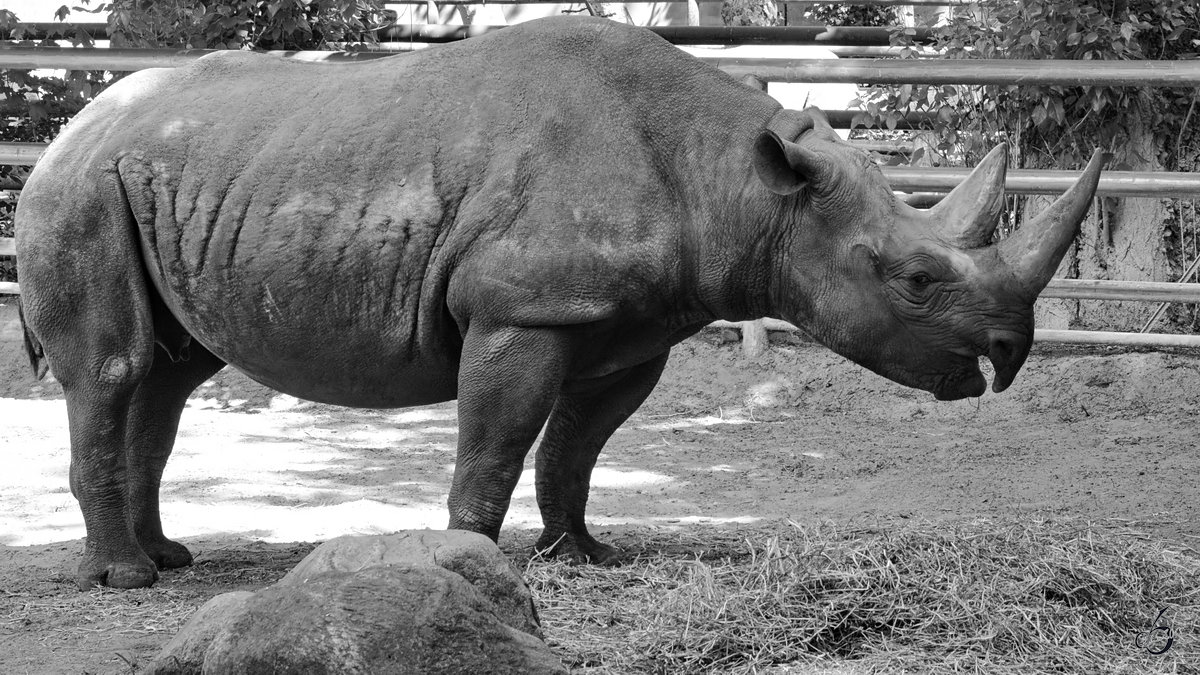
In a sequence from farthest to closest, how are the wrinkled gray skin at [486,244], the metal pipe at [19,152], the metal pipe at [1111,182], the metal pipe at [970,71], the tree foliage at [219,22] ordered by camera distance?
1. the tree foliage at [219,22]
2. the metal pipe at [19,152]
3. the metal pipe at [1111,182]
4. the metal pipe at [970,71]
5. the wrinkled gray skin at [486,244]

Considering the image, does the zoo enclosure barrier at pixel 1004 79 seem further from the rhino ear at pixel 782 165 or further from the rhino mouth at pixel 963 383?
the rhino mouth at pixel 963 383

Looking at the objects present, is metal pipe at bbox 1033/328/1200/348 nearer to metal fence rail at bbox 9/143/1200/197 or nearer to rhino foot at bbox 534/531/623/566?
metal fence rail at bbox 9/143/1200/197

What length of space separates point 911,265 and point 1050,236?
1.33ft

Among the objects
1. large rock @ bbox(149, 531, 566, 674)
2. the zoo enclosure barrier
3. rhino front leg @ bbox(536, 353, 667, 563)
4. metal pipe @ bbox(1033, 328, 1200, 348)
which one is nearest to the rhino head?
rhino front leg @ bbox(536, 353, 667, 563)

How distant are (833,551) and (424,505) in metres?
2.51

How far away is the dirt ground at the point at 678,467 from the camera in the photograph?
547cm

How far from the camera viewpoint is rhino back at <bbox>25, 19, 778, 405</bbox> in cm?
459

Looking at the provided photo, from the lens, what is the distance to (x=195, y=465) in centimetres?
754

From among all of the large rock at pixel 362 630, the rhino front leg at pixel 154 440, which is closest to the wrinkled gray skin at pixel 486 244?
Answer: the rhino front leg at pixel 154 440

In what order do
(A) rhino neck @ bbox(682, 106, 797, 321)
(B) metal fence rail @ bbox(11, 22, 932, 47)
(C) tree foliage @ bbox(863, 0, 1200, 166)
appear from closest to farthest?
(A) rhino neck @ bbox(682, 106, 797, 321) < (C) tree foliage @ bbox(863, 0, 1200, 166) < (B) metal fence rail @ bbox(11, 22, 932, 47)

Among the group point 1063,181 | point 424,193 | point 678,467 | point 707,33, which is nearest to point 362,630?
point 424,193

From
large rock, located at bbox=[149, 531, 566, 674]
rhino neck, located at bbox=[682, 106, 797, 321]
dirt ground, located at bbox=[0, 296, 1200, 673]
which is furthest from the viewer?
dirt ground, located at bbox=[0, 296, 1200, 673]

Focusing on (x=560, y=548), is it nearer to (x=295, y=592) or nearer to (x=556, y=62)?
(x=556, y=62)

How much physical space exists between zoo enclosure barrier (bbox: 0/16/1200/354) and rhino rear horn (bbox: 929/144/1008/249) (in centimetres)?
344
